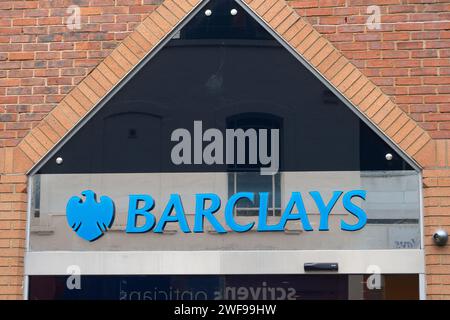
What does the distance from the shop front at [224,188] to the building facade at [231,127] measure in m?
0.01

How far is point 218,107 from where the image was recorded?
636cm

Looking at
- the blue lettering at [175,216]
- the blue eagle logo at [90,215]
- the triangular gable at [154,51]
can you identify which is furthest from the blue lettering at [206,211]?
the triangular gable at [154,51]

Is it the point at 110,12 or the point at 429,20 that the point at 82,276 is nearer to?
the point at 110,12

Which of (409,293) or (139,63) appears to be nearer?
(409,293)

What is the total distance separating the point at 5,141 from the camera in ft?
21.2

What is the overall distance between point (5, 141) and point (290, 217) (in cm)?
264

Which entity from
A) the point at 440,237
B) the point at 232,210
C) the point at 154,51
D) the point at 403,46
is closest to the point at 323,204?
the point at 232,210

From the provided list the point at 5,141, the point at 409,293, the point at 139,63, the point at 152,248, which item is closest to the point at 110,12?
the point at 139,63

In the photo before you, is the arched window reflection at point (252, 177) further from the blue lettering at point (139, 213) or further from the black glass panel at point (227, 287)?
the blue lettering at point (139, 213)

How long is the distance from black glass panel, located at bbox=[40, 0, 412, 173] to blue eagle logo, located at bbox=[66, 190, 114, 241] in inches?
10.8

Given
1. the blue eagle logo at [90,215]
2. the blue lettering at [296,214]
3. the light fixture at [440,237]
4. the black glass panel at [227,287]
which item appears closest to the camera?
the light fixture at [440,237]

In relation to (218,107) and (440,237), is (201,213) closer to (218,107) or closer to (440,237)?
(218,107)

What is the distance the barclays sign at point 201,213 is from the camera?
6.18 metres

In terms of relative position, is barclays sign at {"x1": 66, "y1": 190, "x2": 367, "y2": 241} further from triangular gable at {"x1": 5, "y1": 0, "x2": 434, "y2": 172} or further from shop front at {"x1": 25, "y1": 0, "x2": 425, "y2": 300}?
triangular gable at {"x1": 5, "y1": 0, "x2": 434, "y2": 172}
